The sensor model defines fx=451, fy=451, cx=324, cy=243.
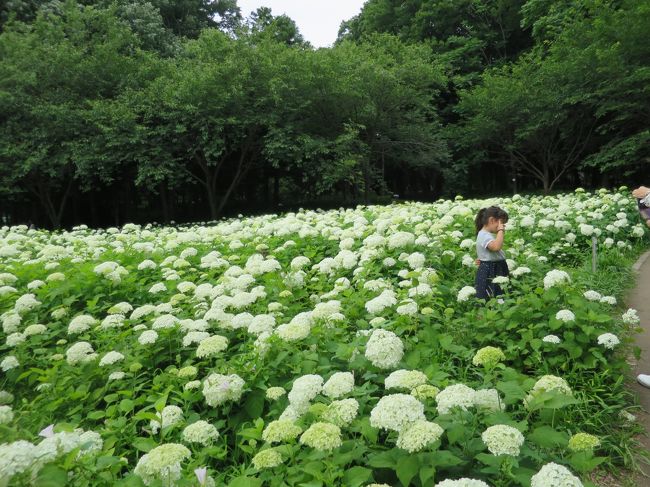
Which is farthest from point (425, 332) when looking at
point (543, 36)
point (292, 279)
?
point (543, 36)

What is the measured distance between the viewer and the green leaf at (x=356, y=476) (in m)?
1.77

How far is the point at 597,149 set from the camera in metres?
24.0

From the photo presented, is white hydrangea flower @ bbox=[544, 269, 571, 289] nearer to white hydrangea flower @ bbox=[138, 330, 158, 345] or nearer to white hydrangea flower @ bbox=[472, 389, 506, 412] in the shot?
white hydrangea flower @ bbox=[472, 389, 506, 412]

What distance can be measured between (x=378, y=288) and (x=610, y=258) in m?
4.75

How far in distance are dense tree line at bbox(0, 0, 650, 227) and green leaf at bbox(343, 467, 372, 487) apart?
16967 millimetres

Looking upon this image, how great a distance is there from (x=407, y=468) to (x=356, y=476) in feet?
0.68

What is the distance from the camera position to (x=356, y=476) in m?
1.81

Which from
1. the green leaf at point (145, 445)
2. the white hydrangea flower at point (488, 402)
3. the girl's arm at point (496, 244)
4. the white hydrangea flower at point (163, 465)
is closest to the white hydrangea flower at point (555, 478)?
the white hydrangea flower at point (488, 402)

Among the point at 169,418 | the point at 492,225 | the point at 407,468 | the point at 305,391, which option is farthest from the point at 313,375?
the point at 492,225

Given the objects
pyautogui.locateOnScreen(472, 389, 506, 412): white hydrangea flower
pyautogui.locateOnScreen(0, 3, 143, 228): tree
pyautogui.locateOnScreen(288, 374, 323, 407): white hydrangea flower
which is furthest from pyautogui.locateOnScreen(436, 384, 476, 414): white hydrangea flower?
pyautogui.locateOnScreen(0, 3, 143, 228): tree

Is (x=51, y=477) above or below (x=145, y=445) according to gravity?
above

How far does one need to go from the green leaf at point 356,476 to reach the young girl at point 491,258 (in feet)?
10.2

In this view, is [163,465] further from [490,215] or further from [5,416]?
[490,215]

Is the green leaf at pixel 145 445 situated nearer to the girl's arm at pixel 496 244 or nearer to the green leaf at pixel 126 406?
the green leaf at pixel 126 406
